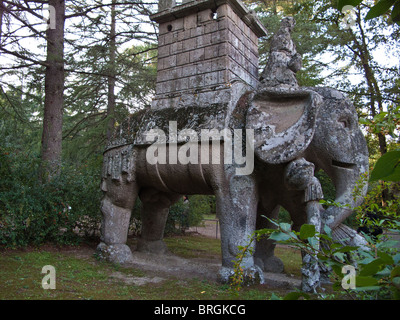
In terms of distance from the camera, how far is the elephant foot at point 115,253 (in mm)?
5414

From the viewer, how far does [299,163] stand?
4.17 metres

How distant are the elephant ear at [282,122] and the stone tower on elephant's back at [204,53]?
44 cm

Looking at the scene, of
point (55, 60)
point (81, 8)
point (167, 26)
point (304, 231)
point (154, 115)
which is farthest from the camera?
point (81, 8)

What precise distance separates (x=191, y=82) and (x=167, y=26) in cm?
121

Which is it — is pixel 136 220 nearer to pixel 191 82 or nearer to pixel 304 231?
pixel 191 82

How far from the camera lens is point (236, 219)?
4.40 m

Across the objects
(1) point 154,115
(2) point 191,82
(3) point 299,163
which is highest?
(2) point 191,82

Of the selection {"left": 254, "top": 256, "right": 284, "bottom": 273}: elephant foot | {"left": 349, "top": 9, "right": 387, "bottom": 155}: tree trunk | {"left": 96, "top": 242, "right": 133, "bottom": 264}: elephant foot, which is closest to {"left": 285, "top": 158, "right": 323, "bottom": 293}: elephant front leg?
{"left": 254, "top": 256, "right": 284, "bottom": 273}: elephant foot

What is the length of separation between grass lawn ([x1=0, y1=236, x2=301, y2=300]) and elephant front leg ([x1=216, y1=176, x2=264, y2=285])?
246 mm

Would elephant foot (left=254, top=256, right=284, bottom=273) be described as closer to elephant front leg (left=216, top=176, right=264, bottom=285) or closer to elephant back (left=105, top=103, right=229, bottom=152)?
elephant front leg (left=216, top=176, right=264, bottom=285)

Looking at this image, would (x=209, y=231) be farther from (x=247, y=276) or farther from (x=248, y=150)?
(x=248, y=150)

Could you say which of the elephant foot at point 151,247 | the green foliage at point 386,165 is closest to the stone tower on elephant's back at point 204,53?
the elephant foot at point 151,247

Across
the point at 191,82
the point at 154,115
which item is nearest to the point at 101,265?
the point at 154,115

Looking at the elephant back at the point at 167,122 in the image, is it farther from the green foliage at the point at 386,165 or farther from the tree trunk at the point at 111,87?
Result: the tree trunk at the point at 111,87
